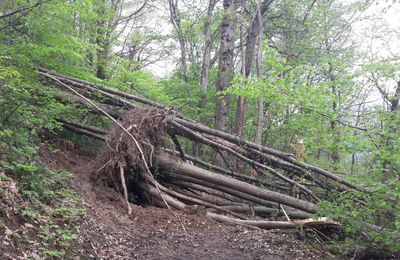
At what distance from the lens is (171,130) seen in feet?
28.8

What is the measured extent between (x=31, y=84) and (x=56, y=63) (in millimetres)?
2108

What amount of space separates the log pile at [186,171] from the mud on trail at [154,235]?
404mm

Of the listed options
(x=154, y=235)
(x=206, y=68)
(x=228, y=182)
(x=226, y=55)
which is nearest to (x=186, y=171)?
(x=228, y=182)

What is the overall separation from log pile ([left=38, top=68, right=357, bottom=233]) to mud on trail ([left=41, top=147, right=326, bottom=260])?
404mm

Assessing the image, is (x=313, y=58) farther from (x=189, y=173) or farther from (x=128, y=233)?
(x=128, y=233)

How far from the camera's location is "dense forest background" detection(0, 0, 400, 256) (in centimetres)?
567

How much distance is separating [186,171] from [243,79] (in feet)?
9.87

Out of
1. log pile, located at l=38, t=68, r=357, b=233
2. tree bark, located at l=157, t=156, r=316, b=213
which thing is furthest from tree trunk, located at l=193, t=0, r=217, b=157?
tree bark, located at l=157, t=156, r=316, b=213

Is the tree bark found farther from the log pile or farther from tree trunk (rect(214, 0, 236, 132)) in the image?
tree trunk (rect(214, 0, 236, 132))

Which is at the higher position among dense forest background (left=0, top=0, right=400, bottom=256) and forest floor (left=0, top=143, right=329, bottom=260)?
dense forest background (left=0, top=0, right=400, bottom=256)

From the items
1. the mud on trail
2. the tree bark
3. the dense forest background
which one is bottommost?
the mud on trail

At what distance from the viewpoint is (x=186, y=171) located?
8.46m

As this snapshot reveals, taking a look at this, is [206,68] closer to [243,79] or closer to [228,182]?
[243,79]

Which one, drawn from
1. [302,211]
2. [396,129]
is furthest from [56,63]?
[396,129]
